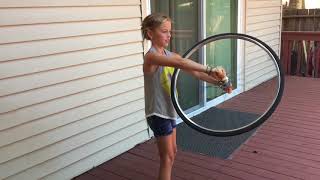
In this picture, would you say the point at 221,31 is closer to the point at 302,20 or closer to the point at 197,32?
the point at 197,32

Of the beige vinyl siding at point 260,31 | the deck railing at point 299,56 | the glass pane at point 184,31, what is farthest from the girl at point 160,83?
the deck railing at point 299,56

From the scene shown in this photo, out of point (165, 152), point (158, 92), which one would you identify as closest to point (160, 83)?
point (158, 92)

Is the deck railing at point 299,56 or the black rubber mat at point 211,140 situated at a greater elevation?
the deck railing at point 299,56

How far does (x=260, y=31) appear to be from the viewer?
19.2 ft

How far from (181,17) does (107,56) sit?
4.24ft

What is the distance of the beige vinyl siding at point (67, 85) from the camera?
233 centimetres

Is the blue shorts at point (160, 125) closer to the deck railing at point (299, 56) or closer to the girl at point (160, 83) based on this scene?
the girl at point (160, 83)

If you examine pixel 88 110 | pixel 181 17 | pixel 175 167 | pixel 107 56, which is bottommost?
pixel 175 167

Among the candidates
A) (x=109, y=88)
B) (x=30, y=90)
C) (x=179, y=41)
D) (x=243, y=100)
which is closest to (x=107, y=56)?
(x=109, y=88)

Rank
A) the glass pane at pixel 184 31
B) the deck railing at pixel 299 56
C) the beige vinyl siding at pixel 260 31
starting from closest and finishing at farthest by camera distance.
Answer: the glass pane at pixel 184 31
the beige vinyl siding at pixel 260 31
the deck railing at pixel 299 56

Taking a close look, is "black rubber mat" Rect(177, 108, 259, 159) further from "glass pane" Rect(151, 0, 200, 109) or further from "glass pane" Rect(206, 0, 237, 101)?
"glass pane" Rect(206, 0, 237, 101)

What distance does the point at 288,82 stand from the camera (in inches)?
233

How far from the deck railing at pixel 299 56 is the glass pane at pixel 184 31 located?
10.5 ft

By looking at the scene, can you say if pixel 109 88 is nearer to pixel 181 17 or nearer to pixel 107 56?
pixel 107 56
